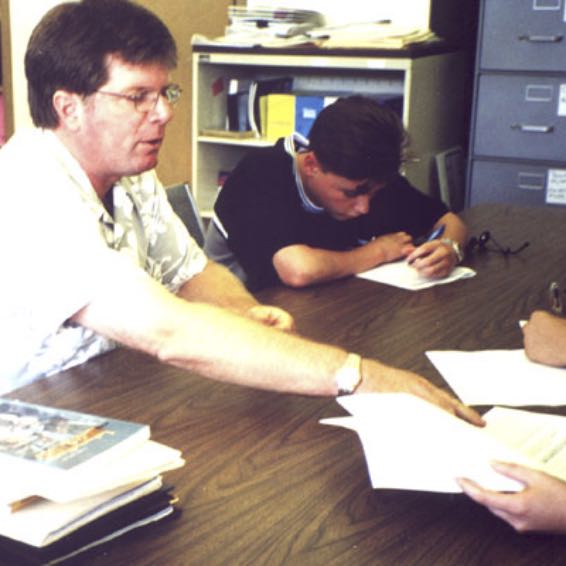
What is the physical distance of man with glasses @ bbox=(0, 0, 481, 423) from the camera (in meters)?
1.30

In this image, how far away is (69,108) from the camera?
5.46 ft

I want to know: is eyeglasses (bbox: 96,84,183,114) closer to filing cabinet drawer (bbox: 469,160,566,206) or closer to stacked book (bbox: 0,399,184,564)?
stacked book (bbox: 0,399,184,564)

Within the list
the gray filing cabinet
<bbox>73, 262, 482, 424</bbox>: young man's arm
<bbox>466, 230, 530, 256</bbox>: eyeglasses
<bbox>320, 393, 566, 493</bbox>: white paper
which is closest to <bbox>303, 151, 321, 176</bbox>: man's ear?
<bbox>466, 230, 530, 256</bbox>: eyeglasses

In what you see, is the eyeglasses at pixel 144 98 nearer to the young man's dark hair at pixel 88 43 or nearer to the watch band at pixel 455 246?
the young man's dark hair at pixel 88 43

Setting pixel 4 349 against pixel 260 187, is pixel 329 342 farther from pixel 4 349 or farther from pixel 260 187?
pixel 260 187

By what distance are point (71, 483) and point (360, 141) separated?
58.0 inches

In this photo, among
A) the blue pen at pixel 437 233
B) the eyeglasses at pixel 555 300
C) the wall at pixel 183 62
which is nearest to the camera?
the eyeglasses at pixel 555 300

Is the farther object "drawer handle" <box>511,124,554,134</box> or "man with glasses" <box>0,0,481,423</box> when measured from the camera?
"drawer handle" <box>511,124,554,134</box>

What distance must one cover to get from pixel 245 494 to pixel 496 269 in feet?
4.26

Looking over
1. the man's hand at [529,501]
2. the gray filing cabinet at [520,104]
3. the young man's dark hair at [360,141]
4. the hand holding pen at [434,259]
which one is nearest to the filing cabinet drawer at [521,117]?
the gray filing cabinet at [520,104]

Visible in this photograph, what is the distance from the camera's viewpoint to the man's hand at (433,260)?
2.14 m

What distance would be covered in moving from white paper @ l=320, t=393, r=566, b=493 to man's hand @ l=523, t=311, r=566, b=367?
Answer: 447mm

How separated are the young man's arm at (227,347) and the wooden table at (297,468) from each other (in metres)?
0.07

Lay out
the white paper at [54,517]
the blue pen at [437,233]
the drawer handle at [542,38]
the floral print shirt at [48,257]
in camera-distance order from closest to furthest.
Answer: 1. the white paper at [54,517]
2. the floral print shirt at [48,257]
3. the blue pen at [437,233]
4. the drawer handle at [542,38]
